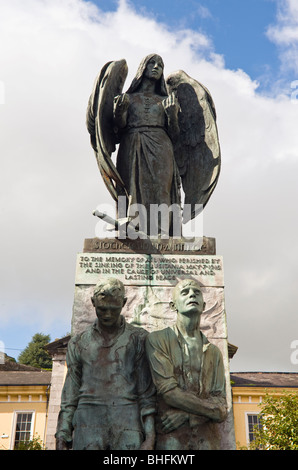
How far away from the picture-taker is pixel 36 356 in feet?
177

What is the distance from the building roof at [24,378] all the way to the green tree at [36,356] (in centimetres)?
2311

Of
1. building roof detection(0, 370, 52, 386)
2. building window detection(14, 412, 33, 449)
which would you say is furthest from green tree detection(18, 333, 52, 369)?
building window detection(14, 412, 33, 449)

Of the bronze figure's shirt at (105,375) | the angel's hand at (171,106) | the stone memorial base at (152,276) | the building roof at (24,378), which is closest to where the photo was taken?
the bronze figure's shirt at (105,375)

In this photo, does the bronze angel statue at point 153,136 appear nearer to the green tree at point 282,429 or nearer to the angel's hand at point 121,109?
the angel's hand at point 121,109

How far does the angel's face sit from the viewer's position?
876 cm

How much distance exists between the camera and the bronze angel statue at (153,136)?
8.18 meters

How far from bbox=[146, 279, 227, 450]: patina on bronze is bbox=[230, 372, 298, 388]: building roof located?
876 inches

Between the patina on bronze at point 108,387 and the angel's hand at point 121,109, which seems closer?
the patina on bronze at point 108,387

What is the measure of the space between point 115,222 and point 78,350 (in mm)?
2137

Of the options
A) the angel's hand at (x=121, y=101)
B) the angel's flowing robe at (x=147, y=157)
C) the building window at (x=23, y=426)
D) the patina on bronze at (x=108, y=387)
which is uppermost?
the angel's hand at (x=121, y=101)

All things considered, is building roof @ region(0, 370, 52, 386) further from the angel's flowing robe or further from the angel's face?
the angel's face

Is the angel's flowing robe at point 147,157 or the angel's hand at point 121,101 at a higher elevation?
the angel's hand at point 121,101

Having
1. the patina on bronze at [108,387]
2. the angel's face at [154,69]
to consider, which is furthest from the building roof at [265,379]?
the patina on bronze at [108,387]
